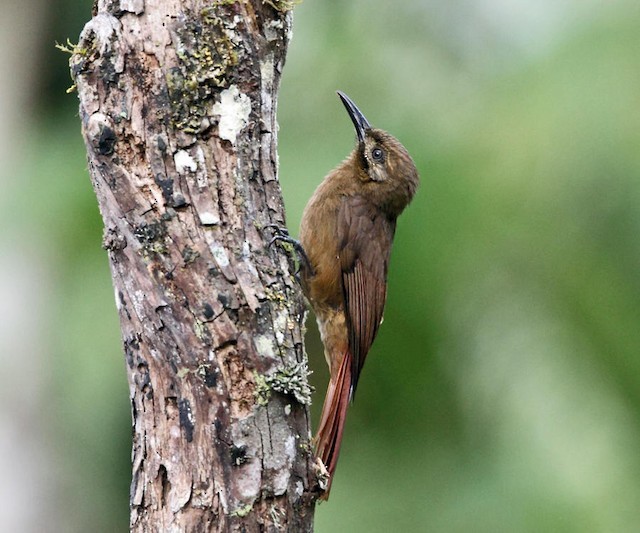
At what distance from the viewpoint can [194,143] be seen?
10.2 ft

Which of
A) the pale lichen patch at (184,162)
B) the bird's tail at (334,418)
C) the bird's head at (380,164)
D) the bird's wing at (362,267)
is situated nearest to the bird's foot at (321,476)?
the bird's tail at (334,418)

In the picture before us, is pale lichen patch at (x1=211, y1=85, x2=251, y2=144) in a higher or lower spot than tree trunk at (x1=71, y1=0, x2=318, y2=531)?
higher

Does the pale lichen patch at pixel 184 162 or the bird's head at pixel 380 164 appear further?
the bird's head at pixel 380 164

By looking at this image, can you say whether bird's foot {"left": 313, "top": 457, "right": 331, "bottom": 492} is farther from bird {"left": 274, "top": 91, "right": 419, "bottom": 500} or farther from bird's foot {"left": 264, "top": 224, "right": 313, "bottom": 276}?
bird {"left": 274, "top": 91, "right": 419, "bottom": 500}

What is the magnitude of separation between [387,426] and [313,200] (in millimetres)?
2154

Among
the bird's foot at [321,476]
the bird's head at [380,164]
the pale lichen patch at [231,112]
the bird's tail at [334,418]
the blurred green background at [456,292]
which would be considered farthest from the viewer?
the blurred green background at [456,292]

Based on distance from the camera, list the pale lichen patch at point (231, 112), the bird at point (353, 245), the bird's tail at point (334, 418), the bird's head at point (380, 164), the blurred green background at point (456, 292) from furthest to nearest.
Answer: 1. the blurred green background at point (456, 292)
2. the bird's head at point (380, 164)
3. the bird at point (353, 245)
4. the bird's tail at point (334, 418)
5. the pale lichen patch at point (231, 112)

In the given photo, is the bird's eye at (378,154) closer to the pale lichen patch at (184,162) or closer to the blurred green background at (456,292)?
the blurred green background at (456,292)

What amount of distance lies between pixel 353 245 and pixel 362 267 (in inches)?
4.5

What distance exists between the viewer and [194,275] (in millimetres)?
3012

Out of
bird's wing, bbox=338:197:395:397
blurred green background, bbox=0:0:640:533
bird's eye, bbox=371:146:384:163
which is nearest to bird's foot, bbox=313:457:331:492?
bird's wing, bbox=338:197:395:397

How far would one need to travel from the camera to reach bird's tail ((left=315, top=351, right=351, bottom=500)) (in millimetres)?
3848

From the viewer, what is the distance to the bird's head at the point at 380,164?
4898 millimetres

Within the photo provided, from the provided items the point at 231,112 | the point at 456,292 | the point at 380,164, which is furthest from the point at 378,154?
the point at 231,112
